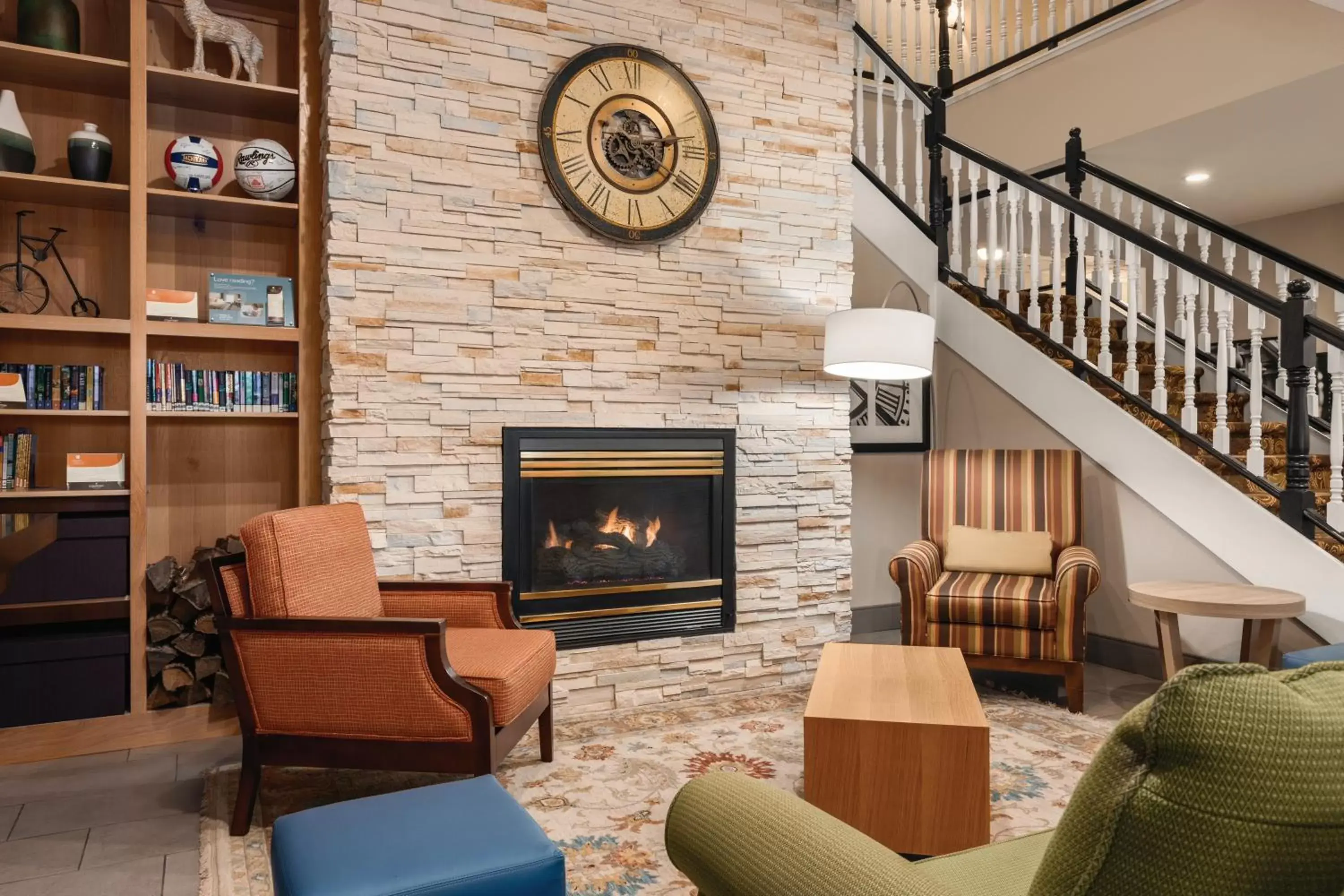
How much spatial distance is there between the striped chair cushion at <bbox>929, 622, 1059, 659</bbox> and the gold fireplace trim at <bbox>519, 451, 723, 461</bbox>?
45.5 inches

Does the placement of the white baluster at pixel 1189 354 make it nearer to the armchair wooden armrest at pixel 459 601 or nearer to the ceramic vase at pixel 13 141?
the armchair wooden armrest at pixel 459 601

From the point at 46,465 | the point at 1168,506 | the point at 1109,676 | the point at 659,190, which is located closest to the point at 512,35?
the point at 659,190

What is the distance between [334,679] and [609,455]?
1.42 m

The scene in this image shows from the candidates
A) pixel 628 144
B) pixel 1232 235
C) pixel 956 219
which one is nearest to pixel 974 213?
pixel 956 219

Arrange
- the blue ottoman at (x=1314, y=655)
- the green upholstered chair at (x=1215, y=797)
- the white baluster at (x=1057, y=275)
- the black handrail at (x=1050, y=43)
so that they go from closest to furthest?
the green upholstered chair at (x=1215, y=797), the blue ottoman at (x=1314, y=655), the white baluster at (x=1057, y=275), the black handrail at (x=1050, y=43)

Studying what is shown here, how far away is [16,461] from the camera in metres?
2.93

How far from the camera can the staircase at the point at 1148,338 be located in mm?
3348

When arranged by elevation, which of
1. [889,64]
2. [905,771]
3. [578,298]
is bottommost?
[905,771]

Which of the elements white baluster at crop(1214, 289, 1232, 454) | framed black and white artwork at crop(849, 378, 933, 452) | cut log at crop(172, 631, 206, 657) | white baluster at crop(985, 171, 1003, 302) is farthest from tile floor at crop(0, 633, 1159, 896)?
white baluster at crop(985, 171, 1003, 302)

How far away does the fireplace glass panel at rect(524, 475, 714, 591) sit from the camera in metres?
3.33

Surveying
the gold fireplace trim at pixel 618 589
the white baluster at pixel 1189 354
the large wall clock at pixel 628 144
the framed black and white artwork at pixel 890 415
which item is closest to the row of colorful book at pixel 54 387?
the gold fireplace trim at pixel 618 589

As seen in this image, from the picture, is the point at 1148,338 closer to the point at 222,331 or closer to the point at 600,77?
the point at 600,77

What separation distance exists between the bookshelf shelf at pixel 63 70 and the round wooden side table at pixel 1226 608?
4103mm

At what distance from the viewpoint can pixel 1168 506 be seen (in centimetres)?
369
